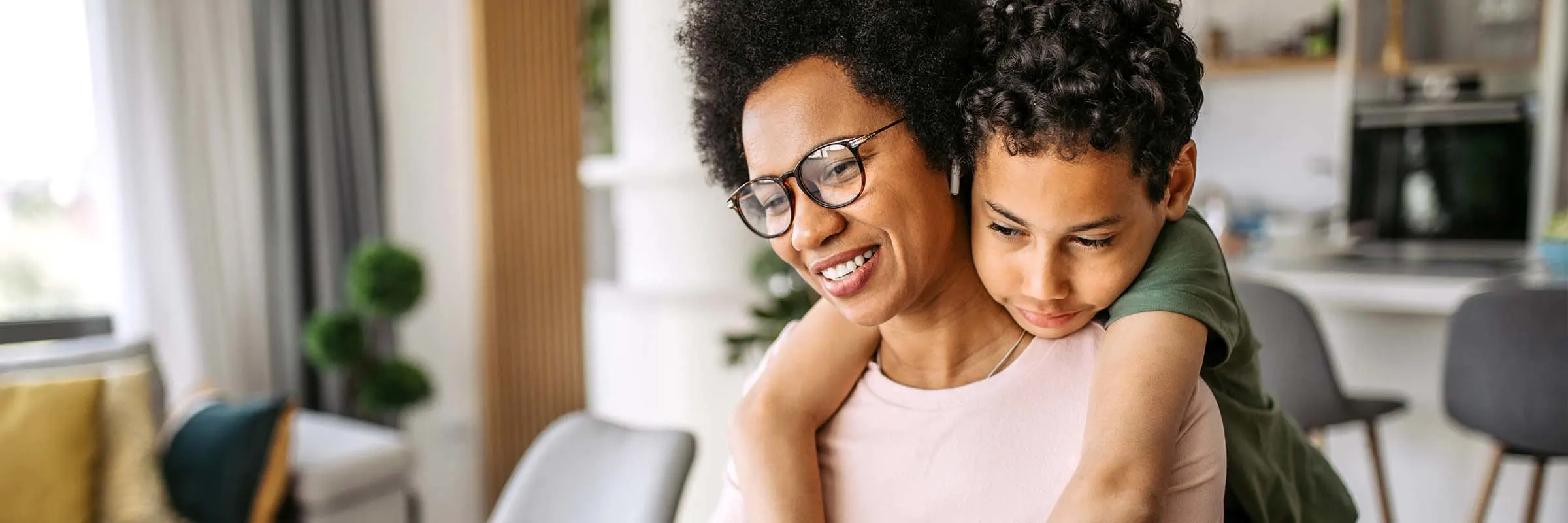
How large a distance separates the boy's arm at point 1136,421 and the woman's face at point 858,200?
19cm

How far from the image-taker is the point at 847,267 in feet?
2.91

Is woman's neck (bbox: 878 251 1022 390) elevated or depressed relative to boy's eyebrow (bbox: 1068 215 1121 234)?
depressed

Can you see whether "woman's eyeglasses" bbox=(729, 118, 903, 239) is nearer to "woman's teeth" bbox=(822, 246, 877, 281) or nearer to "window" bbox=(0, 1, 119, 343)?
"woman's teeth" bbox=(822, 246, 877, 281)

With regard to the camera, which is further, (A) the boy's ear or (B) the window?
(B) the window

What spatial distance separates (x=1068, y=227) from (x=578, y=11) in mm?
3715

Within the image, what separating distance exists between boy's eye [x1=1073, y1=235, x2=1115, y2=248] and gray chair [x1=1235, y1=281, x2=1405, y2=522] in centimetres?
138

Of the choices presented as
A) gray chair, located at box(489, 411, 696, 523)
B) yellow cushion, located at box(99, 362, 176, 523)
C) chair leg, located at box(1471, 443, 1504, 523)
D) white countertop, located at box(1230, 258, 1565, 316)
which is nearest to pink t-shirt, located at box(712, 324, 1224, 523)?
gray chair, located at box(489, 411, 696, 523)

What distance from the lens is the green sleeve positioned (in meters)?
0.83

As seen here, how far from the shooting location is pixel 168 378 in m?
3.51

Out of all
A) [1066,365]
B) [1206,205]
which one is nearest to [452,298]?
[1206,205]

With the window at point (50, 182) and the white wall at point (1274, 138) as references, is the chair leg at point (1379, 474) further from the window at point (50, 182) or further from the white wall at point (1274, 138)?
the window at point (50, 182)

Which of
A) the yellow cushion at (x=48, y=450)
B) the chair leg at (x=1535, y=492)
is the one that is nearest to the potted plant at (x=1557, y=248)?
the chair leg at (x=1535, y=492)

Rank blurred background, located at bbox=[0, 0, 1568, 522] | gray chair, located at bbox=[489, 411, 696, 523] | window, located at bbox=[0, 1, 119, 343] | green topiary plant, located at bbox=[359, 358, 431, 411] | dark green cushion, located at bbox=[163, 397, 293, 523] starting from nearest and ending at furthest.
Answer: gray chair, located at bbox=[489, 411, 696, 523]
dark green cushion, located at bbox=[163, 397, 293, 523]
blurred background, located at bbox=[0, 0, 1568, 522]
window, located at bbox=[0, 1, 119, 343]
green topiary plant, located at bbox=[359, 358, 431, 411]

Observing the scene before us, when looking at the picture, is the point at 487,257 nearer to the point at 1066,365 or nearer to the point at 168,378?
the point at 168,378
